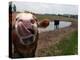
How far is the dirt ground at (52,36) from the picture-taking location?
1389 millimetres

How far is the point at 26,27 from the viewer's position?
135 centimetres

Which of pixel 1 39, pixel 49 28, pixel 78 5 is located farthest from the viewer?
pixel 78 5

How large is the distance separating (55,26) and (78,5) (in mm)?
288

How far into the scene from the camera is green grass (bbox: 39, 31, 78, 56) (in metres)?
1.42

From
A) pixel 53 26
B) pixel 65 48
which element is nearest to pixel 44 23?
pixel 53 26

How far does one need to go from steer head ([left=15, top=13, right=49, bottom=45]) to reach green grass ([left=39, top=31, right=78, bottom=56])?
0.14 m

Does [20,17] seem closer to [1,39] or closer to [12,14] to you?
[12,14]

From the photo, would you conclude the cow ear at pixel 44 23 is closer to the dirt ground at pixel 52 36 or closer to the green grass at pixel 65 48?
the dirt ground at pixel 52 36

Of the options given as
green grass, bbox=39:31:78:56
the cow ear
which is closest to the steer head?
the cow ear

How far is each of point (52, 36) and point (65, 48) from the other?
153 millimetres

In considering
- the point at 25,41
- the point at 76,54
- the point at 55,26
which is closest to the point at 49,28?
the point at 55,26

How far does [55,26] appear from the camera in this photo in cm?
143

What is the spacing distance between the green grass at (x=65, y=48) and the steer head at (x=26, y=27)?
0.14 meters

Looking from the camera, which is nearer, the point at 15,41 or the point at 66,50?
the point at 15,41
